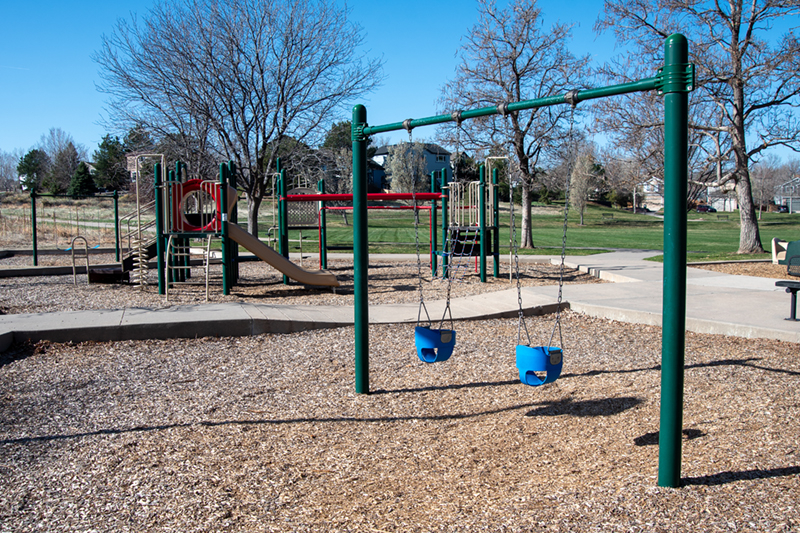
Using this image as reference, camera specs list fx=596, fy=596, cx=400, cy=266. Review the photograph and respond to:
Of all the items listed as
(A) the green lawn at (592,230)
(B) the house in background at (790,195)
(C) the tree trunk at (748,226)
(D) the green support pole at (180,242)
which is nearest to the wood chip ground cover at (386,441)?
(D) the green support pole at (180,242)

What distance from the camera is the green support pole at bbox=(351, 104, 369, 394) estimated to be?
5035 millimetres

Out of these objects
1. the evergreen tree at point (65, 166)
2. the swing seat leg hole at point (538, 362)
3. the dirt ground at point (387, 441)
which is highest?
the evergreen tree at point (65, 166)

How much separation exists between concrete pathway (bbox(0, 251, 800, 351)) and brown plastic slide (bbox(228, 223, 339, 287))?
1.76 metres

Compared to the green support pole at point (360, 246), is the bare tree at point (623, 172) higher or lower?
higher

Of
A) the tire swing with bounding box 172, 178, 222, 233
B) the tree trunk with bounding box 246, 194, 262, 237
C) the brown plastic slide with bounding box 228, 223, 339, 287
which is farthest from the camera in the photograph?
the tree trunk with bounding box 246, 194, 262, 237

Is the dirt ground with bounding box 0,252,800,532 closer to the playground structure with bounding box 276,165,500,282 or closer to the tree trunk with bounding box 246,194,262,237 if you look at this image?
the playground structure with bounding box 276,165,500,282

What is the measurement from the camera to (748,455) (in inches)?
142

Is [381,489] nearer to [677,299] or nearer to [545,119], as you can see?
[677,299]

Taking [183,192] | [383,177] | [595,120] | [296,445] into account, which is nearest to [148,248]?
[183,192]

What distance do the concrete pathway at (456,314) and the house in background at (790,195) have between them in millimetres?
101946

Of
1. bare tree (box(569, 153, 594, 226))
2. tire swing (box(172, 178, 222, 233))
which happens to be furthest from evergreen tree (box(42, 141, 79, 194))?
tire swing (box(172, 178, 222, 233))

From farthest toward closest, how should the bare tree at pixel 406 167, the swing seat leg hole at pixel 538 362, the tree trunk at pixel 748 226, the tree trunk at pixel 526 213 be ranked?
1. the bare tree at pixel 406 167
2. the tree trunk at pixel 526 213
3. the tree trunk at pixel 748 226
4. the swing seat leg hole at pixel 538 362

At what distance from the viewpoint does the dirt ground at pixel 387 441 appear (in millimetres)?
3041

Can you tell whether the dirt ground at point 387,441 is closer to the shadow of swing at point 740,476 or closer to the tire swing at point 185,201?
the shadow of swing at point 740,476
